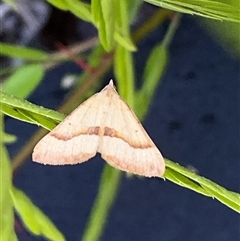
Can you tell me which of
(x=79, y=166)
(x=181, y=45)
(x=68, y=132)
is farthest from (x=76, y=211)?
(x=68, y=132)

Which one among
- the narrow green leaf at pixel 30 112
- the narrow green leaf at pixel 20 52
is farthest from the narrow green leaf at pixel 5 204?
the narrow green leaf at pixel 20 52

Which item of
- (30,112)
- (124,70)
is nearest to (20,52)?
(124,70)

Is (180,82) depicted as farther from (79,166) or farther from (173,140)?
(79,166)

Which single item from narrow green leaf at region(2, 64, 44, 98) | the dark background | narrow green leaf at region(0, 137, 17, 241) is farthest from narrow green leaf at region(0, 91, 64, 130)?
the dark background

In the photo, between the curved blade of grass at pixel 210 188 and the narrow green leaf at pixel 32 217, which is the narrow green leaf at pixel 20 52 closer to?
the narrow green leaf at pixel 32 217

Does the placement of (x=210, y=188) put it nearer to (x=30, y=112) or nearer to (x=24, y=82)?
(x=30, y=112)

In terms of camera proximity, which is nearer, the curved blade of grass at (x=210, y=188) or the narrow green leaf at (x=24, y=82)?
the curved blade of grass at (x=210, y=188)
